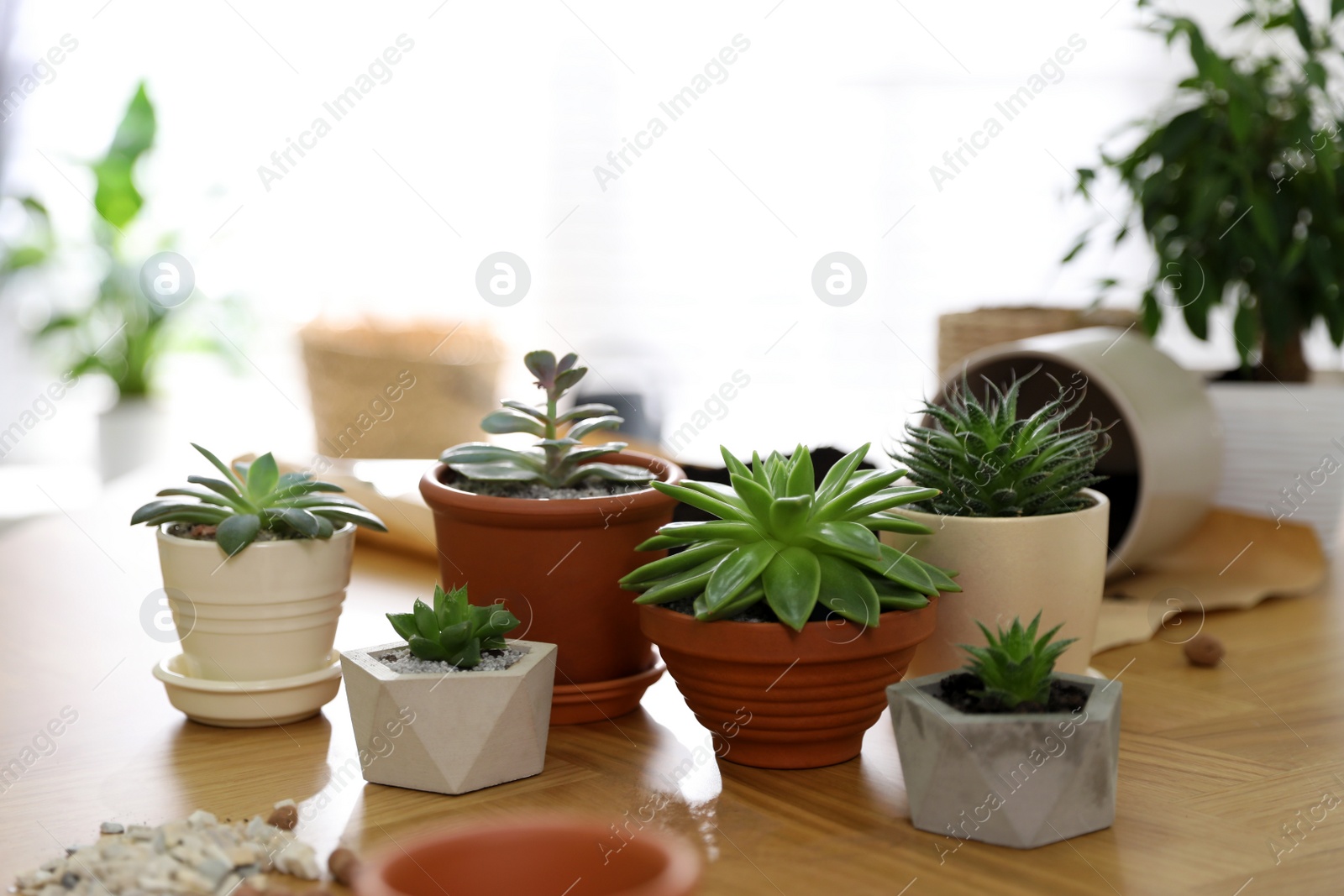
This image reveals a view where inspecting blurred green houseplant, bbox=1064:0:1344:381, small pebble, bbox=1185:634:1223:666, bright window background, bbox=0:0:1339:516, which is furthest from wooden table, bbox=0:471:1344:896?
bright window background, bbox=0:0:1339:516

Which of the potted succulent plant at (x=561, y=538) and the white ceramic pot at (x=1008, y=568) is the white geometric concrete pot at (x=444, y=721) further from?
the white ceramic pot at (x=1008, y=568)

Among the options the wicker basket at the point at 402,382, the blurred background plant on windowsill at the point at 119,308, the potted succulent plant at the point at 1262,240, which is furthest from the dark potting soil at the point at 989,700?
the blurred background plant on windowsill at the point at 119,308

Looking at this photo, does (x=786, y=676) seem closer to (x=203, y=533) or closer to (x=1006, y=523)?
(x=1006, y=523)

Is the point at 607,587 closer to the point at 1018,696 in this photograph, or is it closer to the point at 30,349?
the point at 1018,696

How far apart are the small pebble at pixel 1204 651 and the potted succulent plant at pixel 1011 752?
0.38 meters

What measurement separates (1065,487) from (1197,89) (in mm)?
885

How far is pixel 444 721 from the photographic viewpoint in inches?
29.6

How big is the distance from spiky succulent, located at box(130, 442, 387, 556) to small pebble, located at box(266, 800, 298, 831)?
8.4 inches

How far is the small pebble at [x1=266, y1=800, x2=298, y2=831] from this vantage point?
0.70 m

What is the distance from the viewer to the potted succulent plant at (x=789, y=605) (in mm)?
755

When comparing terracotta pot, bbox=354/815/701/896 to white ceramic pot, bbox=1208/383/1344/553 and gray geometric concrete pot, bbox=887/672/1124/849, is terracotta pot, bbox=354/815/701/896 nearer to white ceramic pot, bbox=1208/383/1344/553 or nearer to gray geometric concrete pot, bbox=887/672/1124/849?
gray geometric concrete pot, bbox=887/672/1124/849

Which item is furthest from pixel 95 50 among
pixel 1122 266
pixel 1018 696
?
pixel 1018 696

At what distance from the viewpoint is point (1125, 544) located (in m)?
1.29

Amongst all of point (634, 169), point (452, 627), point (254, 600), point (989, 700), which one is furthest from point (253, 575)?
point (634, 169)
